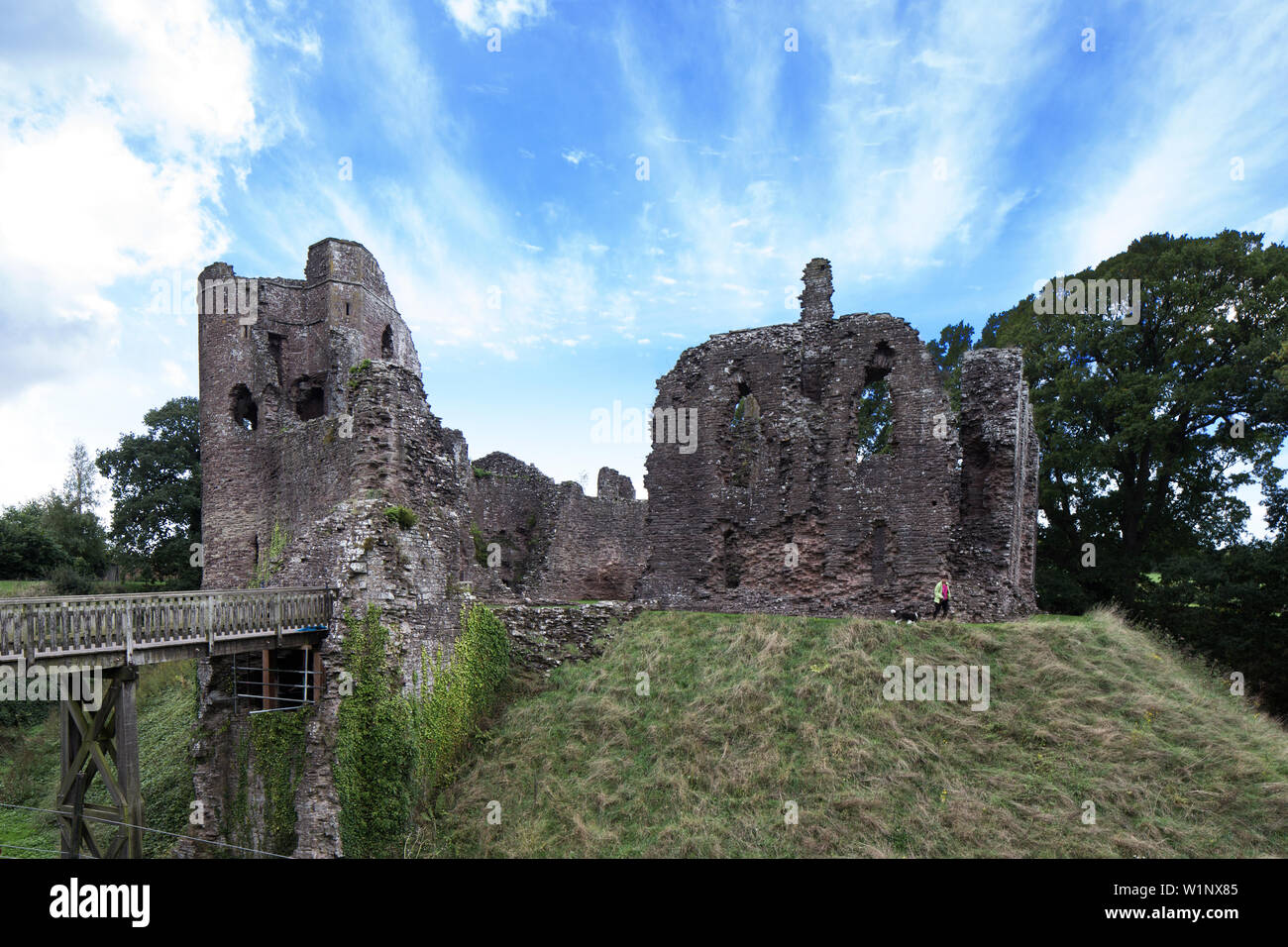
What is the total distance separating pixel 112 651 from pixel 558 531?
59.4 ft

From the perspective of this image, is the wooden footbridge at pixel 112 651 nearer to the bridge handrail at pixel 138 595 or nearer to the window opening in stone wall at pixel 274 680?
the bridge handrail at pixel 138 595

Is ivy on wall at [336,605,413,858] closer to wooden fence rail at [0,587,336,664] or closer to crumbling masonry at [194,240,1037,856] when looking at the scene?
crumbling masonry at [194,240,1037,856]

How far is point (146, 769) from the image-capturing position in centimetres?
1872

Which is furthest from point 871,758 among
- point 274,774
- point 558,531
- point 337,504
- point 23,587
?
Answer: point 23,587

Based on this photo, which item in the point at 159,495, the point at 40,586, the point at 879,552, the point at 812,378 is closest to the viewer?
the point at 879,552

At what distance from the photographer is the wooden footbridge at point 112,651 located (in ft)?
28.4

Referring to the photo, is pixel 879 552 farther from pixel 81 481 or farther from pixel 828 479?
pixel 81 481

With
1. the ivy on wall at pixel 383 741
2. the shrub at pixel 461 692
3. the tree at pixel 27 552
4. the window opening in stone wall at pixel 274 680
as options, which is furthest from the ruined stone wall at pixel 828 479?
the tree at pixel 27 552

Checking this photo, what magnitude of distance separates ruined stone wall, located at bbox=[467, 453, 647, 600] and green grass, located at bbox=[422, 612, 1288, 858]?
1156cm

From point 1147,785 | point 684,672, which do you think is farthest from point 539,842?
point 1147,785

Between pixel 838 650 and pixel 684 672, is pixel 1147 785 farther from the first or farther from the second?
pixel 684 672

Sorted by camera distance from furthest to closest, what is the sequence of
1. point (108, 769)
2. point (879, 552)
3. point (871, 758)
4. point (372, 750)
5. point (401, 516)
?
point (879, 552) → point (401, 516) → point (372, 750) → point (871, 758) → point (108, 769)

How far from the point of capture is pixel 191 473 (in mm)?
36031

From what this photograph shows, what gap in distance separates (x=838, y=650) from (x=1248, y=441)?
17775 millimetres
